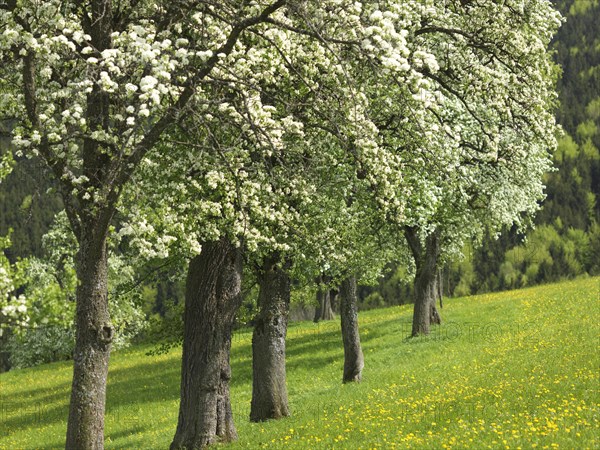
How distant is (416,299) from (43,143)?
28.1 m

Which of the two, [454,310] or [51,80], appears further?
[454,310]

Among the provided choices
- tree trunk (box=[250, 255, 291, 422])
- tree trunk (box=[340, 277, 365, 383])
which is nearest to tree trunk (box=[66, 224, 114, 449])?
tree trunk (box=[250, 255, 291, 422])

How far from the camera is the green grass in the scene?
17203 mm

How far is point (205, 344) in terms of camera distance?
65.2 feet

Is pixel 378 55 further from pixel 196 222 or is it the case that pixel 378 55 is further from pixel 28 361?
pixel 28 361

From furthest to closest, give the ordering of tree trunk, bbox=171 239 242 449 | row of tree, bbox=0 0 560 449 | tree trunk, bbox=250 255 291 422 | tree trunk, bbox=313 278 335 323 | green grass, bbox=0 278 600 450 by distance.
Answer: tree trunk, bbox=313 278 335 323, tree trunk, bbox=250 255 291 422, tree trunk, bbox=171 239 242 449, green grass, bbox=0 278 600 450, row of tree, bbox=0 0 560 449

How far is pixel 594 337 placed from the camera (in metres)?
28.7

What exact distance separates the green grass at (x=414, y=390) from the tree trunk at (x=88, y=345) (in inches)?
236

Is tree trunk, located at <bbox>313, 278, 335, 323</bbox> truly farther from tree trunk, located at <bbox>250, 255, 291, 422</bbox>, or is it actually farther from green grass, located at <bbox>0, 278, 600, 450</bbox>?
tree trunk, located at <bbox>250, 255, 291, 422</bbox>

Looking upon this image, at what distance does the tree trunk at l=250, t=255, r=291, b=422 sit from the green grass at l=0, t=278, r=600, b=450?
79 cm

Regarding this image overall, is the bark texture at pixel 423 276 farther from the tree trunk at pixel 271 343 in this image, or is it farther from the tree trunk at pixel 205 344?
the tree trunk at pixel 205 344

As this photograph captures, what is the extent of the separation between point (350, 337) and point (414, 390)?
251 inches

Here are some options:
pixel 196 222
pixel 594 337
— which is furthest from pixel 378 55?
pixel 594 337

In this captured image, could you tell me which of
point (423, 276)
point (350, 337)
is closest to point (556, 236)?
point (423, 276)
